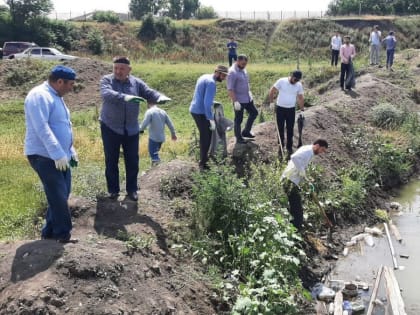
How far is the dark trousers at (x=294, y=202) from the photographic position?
7.92 meters

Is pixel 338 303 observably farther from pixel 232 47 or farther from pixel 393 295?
pixel 232 47

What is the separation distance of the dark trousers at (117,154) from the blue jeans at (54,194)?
1267 millimetres

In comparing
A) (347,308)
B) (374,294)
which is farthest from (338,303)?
(374,294)

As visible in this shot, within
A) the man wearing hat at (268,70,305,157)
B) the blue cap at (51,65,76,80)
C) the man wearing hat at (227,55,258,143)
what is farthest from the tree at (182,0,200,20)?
the blue cap at (51,65,76,80)

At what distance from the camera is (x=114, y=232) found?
6.50 metres

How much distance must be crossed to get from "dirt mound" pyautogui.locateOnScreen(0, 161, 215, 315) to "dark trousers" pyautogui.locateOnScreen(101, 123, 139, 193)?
0.28 m

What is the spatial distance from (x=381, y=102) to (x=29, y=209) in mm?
11276

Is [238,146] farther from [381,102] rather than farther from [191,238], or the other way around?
[381,102]

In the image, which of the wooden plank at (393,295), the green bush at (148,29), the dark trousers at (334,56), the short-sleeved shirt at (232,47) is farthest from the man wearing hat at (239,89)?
the green bush at (148,29)

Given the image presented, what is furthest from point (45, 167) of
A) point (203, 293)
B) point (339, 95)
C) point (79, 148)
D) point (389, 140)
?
point (339, 95)

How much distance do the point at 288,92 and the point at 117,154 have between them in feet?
13.3

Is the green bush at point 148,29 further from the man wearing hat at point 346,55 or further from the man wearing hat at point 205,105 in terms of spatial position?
the man wearing hat at point 205,105

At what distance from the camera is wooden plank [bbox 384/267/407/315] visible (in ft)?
20.4

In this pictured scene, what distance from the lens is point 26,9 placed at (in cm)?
4181
